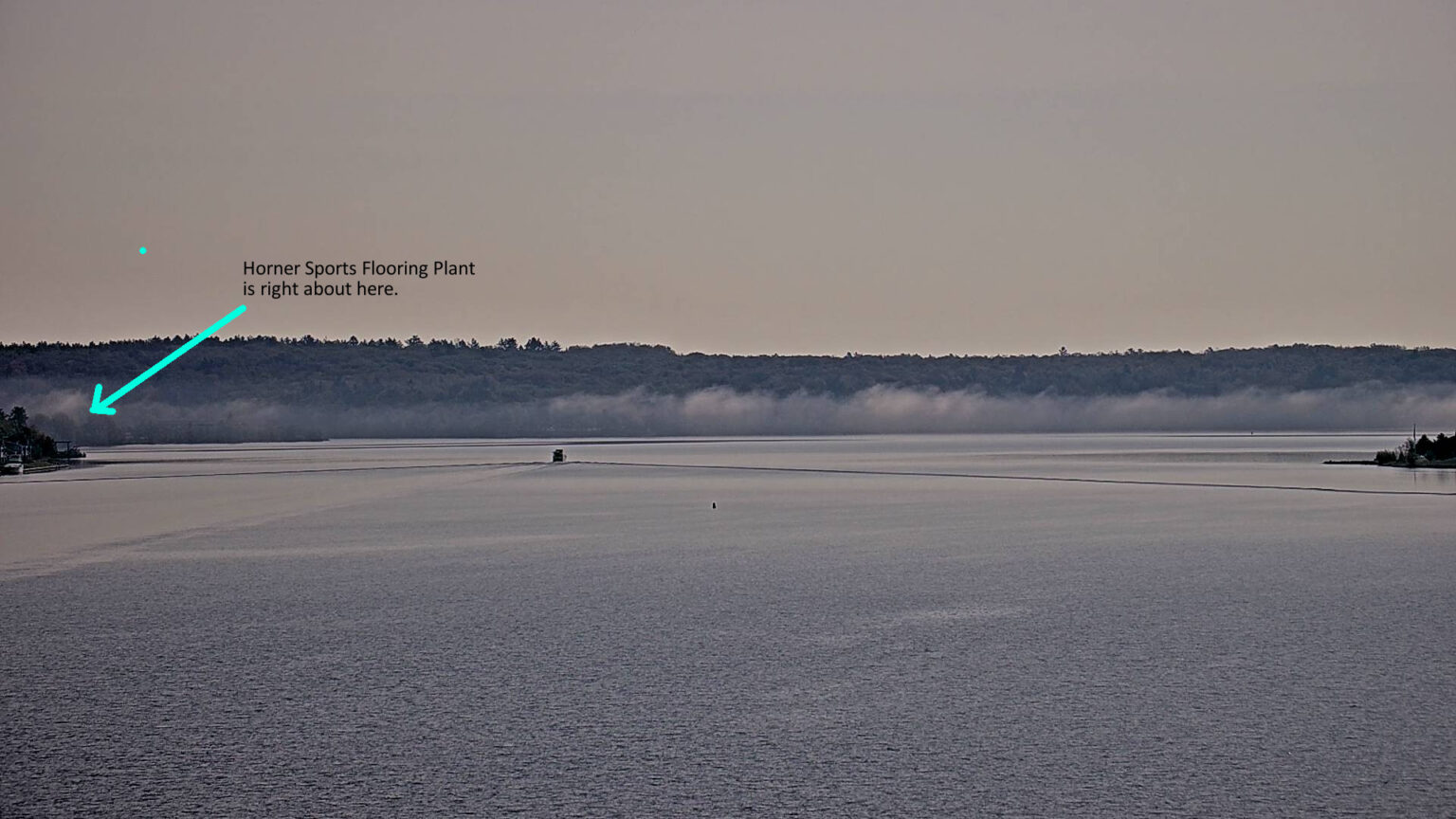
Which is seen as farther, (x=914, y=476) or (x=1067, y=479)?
(x=914, y=476)

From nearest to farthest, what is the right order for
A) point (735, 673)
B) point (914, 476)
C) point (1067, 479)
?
1. point (735, 673)
2. point (1067, 479)
3. point (914, 476)

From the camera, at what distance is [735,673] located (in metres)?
12.5

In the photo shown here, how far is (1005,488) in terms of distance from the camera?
157 ft

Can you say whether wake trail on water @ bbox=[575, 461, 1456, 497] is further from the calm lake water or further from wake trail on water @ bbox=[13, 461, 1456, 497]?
the calm lake water

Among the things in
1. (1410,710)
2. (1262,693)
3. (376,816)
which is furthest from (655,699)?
(1410,710)

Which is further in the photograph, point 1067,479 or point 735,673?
point 1067,479

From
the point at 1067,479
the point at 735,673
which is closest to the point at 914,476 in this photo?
the point at 1067,479

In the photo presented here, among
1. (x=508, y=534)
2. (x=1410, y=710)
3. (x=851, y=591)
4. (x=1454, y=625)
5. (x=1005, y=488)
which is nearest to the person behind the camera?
(x=1410, y=710)

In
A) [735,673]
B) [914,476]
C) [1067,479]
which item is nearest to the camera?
[735,673]

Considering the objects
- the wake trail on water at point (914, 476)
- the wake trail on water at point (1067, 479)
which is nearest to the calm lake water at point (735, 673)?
the wake trail on water at point (1067, 479)

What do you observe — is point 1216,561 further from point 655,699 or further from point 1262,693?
point 655,699

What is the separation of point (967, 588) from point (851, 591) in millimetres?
1513

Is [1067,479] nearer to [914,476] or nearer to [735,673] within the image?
[914,476]

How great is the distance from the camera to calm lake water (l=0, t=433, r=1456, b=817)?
870cm
